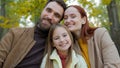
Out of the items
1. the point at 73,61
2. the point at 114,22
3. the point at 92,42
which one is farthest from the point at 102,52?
the point at 114,22

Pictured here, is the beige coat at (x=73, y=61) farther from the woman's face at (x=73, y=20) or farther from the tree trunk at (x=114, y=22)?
the tree trunk at (x=114, y=22)

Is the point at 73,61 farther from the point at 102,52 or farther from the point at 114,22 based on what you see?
the point at 114,22

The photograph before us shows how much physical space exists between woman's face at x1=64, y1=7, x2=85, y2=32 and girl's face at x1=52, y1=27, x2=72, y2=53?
16 cm

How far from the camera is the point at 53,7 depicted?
419cm

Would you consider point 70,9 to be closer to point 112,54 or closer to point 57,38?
point 57,38

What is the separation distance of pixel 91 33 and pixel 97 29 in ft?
0.29

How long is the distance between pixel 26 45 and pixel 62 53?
0.48 meters

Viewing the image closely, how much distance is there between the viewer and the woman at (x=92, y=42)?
368 cm

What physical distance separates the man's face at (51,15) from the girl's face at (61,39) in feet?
1.21

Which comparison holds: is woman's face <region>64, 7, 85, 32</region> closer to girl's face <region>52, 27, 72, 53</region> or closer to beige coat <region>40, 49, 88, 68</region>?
girl's face <region>52, 27, 72, 53</region>

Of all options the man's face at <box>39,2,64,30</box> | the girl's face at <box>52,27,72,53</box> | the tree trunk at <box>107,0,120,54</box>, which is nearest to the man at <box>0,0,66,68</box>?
the man's face at <box>39,2,64,30</box>

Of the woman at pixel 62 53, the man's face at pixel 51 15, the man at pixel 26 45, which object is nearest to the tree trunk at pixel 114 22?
the man's face at pixel 51 15

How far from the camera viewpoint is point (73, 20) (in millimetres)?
3809

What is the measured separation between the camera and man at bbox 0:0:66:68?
382cm
